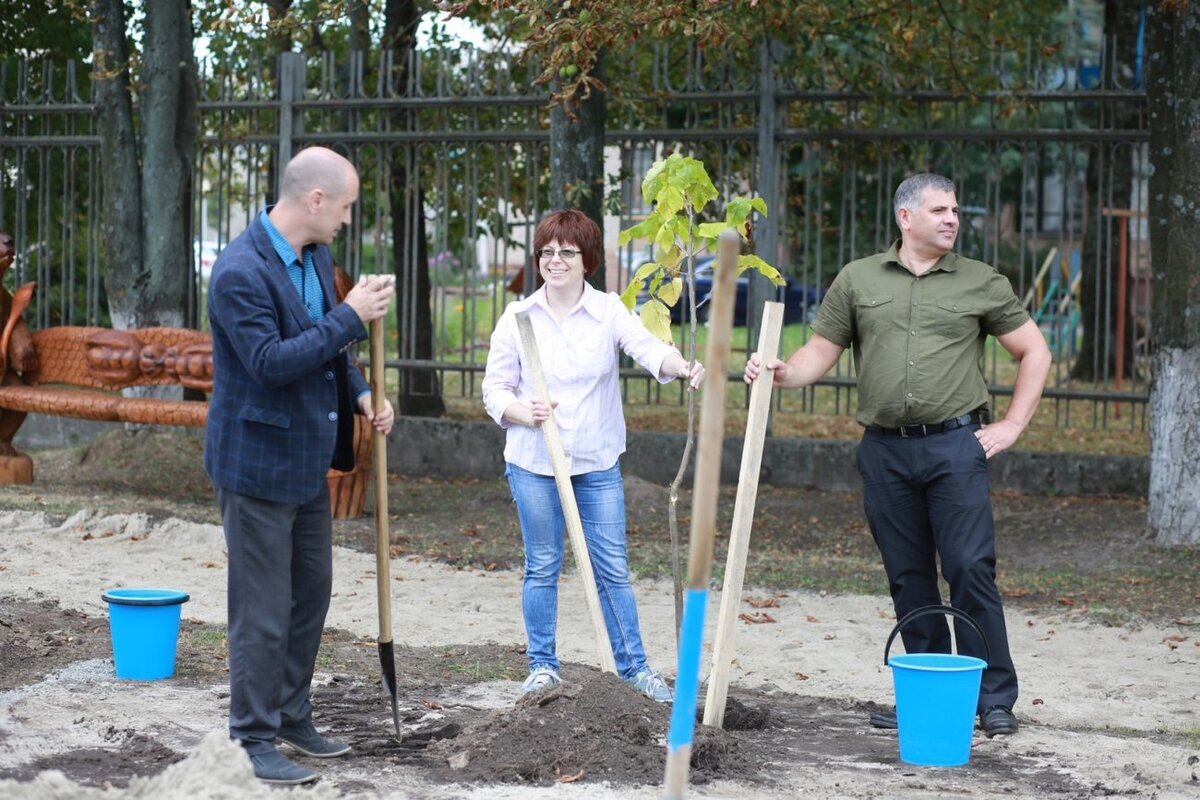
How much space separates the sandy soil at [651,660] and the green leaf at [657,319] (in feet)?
4.48

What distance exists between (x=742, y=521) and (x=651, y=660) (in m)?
1.65

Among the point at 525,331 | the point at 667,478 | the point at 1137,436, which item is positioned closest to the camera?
the point at 525,331

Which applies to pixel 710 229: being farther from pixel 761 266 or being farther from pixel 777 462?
pixel 777 462

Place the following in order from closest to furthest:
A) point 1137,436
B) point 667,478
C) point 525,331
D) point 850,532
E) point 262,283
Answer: point 262,283 → point 525,331 → point 850,532 → point 667,478 → point 1137,436

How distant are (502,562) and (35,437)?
639 centimetres

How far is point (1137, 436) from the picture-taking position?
45.1 ft

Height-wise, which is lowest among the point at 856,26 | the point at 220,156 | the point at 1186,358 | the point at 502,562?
the point at 502,562

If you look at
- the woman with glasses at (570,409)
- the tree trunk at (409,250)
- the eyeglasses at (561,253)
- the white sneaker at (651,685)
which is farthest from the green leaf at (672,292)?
the tree trunk at (409,250)

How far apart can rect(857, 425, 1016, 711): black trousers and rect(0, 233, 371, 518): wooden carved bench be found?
463 centimetres

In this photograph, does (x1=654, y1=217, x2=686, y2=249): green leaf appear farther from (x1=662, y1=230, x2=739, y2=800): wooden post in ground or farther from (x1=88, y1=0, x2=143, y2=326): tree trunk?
(x1=88, y1=0, x2=143, y2=326): tree trunk

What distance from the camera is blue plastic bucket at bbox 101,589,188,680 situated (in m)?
5.45

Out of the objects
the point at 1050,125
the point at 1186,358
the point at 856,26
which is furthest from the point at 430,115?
the point at 1050,125

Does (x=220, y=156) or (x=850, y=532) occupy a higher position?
(x=220, y=156)

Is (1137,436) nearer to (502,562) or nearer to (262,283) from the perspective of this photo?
(502,562)
